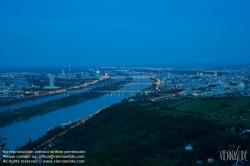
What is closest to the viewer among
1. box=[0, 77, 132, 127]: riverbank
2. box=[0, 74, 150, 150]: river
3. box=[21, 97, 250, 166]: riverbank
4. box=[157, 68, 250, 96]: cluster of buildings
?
box=[21, 97, 250, 166]: riverbank

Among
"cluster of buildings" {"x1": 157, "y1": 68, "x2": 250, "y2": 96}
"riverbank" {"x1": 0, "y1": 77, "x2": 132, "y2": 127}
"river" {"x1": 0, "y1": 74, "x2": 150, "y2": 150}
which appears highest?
"cluster of buildings" {"x1": 157, "y1": 68, "x2": 250, "y2": 96}

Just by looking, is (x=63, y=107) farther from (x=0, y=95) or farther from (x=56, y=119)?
(x=0, y=95)

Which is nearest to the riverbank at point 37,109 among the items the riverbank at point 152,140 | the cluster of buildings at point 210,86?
the riverbank at point 152,140

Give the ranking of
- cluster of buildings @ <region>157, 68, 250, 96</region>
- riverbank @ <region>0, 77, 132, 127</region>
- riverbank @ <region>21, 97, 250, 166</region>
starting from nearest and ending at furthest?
riverbank @ <region>21, 97, 250, 166</region>, riverbank @ <region>0, 77, 132, 127</region>, cluster of buildings @ <region>157, 68, 250, 96</region>

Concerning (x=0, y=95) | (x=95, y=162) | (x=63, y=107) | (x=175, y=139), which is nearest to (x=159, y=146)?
(x=175, y=139)

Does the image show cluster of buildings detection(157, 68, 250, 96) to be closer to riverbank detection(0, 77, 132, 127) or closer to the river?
riverbank detection(0, 77, 132, 127)

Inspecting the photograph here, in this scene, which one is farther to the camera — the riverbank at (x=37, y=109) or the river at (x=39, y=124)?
the riverbank at (x=37, y=109)

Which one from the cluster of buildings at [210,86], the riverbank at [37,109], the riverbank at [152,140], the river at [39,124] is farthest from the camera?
the cluster of buildings at [210,86]

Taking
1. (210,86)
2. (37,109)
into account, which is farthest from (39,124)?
(210,86)

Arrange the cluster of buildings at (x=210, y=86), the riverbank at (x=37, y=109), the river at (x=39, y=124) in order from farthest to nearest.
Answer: the cluster of buildings at (x=210, y=86), the riverbank at (x=37, y=109), the river at (x=39, y=124)

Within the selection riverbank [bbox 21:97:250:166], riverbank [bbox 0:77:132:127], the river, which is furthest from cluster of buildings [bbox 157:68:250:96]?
riverbank [bbox 21:97:250:166]

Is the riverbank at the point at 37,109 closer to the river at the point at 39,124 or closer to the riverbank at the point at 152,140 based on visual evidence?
the river at the point at 39,124

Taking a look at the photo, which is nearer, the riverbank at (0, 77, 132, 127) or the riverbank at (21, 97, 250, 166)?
the riverbank at (21, 97, 250, 166)
